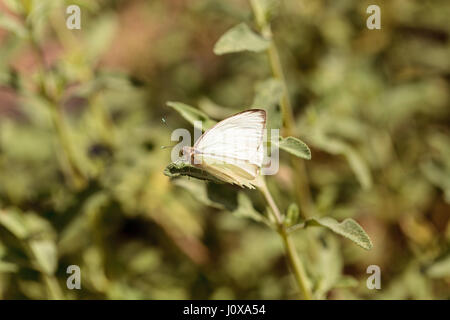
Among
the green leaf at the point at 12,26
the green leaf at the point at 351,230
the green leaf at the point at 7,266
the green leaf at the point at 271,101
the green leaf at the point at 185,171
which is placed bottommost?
the green leaf at the point at 351,230

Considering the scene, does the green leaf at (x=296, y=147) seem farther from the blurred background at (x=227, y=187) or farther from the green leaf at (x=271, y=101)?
the blurred background at (x=227, y=187)

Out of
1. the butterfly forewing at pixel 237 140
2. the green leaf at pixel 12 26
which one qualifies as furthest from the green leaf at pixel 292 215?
the green leaf at pixel 12 26

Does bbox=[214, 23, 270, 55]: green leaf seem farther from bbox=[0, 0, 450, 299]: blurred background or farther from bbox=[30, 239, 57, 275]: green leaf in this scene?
bbox=[30, 239, 57, 275]: green leaf

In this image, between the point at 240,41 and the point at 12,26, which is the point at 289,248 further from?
the point at 12,26

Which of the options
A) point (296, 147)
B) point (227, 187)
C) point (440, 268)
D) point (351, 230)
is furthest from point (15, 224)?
point (440, 268)

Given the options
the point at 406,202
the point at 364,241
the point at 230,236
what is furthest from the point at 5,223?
the point at 406,202

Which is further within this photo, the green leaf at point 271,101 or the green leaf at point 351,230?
the green leaf at point 271,101

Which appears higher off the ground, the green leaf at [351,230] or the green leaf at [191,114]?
the green leaf at [191,114]
